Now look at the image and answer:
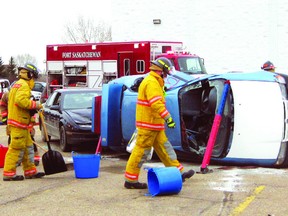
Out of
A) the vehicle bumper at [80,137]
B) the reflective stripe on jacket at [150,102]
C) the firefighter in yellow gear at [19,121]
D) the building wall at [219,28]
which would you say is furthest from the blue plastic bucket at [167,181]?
the building wall at [219,28]

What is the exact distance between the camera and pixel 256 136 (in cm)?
912

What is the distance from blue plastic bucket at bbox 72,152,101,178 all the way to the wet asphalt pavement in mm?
111

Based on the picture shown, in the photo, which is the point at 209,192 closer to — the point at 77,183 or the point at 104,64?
the point at 77,183

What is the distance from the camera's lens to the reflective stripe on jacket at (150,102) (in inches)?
307

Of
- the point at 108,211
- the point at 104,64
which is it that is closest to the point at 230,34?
the point at 104,64

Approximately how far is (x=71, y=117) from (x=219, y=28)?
67.3ft

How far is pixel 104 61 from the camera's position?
23312mm

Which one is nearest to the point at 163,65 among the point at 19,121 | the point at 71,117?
the point at 19,121

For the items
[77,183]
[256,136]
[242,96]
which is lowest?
[77,183]

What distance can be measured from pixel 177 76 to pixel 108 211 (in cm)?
438

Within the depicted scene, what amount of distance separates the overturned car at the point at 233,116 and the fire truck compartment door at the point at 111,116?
274 millimetres

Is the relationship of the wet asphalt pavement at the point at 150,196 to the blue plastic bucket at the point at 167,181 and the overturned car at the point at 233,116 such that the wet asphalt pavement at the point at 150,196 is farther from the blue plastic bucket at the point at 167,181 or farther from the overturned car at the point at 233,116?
the overturned car at the point at 233,116

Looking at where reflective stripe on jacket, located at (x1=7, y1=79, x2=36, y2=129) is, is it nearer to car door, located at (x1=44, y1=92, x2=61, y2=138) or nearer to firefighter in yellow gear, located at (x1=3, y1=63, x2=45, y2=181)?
firefighter in yellow gear, located at (x1=3, y1=63, x2=45, y2=181)

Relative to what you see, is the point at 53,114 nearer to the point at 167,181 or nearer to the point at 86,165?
the point at 86,165
